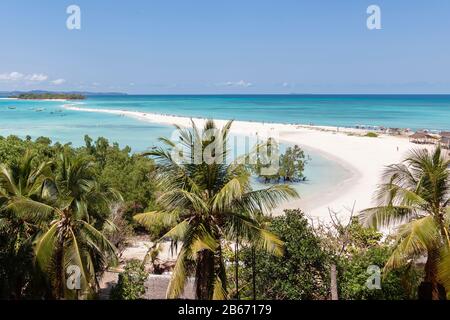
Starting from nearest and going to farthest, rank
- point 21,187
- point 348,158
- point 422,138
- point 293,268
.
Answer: point 21,187
point 293,268
point 348,158
point 422,138

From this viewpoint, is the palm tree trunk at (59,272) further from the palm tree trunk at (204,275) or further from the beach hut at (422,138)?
the beach hut at (422,138)

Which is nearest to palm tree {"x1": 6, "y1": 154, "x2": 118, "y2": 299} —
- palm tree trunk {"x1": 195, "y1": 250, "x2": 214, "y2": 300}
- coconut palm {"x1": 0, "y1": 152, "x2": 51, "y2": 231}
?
coconut palm {"x1": 0, "y1": 152, "x2": 51, "y2": 231}

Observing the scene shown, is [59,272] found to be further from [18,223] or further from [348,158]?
[348,158]

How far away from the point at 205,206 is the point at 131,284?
4379 mm

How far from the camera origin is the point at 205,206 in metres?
7.27

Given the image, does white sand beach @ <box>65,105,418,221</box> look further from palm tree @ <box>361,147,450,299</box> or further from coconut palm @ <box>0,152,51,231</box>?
coconut palm @ <box>0,152,51,231</box>

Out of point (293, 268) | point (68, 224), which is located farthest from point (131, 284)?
point (293, 268)

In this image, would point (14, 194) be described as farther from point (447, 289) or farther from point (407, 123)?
point (407, 123)

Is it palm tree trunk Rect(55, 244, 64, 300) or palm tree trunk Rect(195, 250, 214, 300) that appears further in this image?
palm tree trunk Rect(55, 244, 64, 300)

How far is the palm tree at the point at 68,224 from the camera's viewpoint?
26.4 feet

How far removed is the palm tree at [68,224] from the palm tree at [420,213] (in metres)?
5.76

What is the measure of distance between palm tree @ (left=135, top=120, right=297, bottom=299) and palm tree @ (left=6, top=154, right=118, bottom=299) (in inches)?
58.1

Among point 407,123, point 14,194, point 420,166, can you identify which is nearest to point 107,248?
point 14,194

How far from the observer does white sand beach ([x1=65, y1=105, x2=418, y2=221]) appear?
74.7 ft
